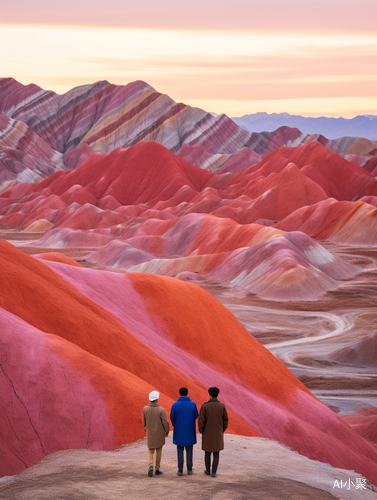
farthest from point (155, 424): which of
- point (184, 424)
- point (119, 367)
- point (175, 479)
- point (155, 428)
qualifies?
point (119, 367)

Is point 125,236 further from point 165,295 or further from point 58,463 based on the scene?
point 58,463

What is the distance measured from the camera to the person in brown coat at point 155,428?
9766 mm

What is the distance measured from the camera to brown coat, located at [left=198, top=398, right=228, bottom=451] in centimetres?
971

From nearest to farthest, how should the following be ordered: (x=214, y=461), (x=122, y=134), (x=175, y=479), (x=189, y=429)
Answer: (x=175, y=479) → (x=214, y=461) → (x=189, y=429) → (x=122, y=134)

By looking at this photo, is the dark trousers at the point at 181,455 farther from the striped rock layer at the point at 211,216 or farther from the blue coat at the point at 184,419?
the striped rock layer at the point at 211,216

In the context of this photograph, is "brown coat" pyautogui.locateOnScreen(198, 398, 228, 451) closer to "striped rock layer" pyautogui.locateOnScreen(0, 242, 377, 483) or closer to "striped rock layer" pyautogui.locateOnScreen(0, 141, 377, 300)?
"striped rock layer" pyautogui.locateOnScreen(0, 242, 377, 483)

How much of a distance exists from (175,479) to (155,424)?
89cm

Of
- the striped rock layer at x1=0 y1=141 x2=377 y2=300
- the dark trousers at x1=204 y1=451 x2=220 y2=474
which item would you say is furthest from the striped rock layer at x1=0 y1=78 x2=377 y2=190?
the dark trousers at x1=204 y1=451 x2=220 y2=474

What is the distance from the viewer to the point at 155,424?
985 centimetres

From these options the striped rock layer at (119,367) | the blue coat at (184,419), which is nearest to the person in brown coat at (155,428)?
the blue coat at (184,419)

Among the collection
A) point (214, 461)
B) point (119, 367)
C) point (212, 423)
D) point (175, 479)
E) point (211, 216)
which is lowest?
point (175, 479)

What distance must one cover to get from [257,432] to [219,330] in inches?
283

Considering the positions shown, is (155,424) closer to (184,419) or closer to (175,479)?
(184,419)

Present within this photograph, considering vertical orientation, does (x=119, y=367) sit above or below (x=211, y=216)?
below
